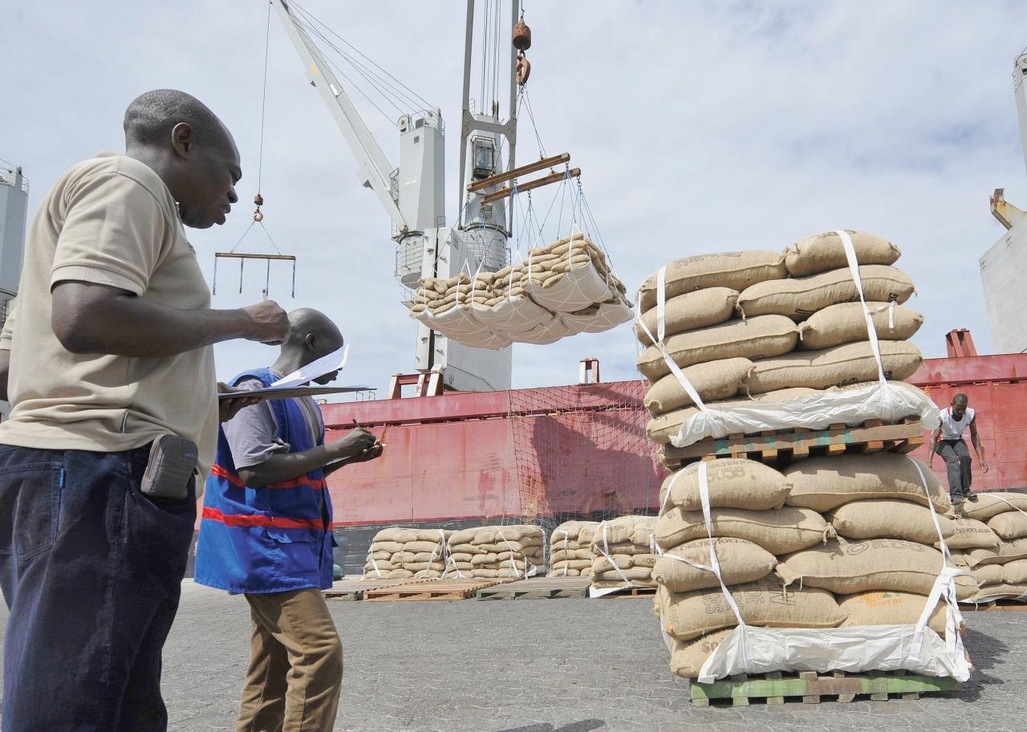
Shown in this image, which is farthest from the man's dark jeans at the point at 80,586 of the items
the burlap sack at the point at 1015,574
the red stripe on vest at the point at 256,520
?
the burlap sack at the point at 1015,574

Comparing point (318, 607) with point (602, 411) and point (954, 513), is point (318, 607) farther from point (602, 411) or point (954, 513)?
point (602, 411)

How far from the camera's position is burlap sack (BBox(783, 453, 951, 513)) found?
4.15m

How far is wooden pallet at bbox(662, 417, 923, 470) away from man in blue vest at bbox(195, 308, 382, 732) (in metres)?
2.12

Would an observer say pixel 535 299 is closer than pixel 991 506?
No

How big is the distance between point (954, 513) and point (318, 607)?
655 centimetres

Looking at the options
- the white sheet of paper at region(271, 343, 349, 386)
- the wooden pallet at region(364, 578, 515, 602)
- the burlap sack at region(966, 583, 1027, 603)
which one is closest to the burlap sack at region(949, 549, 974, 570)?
the burlap sack at region(966, 583, 1027, 603)

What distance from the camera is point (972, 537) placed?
6902 mm

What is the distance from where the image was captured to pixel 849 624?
3926mm

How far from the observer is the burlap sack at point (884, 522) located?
4086 millimetres

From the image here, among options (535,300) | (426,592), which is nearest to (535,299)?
(535,300)

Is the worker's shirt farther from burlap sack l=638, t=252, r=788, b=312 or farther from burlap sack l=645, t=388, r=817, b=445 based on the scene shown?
burlap sack l=645, t=388, r=817, b=445

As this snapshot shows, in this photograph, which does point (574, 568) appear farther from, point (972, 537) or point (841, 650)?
point (841, 650)

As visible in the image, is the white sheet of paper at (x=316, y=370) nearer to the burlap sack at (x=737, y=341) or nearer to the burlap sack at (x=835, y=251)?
the burlap sack at (x=737, y=341)

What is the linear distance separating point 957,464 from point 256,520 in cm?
770
